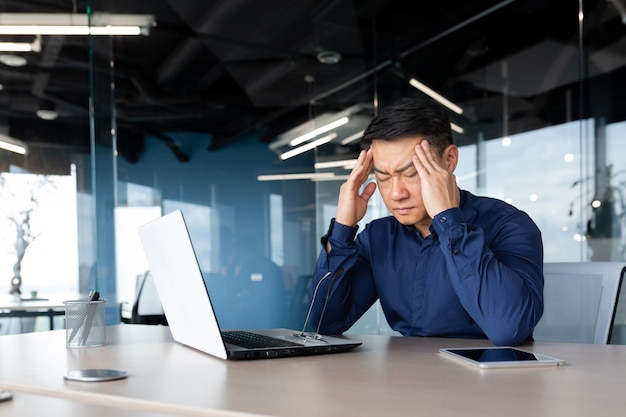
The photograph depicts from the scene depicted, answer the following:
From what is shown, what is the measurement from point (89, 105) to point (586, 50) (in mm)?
→ 3409

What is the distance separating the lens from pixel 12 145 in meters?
4.48

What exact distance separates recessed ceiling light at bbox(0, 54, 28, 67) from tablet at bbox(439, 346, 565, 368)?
4.13 metres

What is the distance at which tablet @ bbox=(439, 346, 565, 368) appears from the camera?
4.06 ft

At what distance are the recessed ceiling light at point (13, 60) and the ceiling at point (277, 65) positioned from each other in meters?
0.03

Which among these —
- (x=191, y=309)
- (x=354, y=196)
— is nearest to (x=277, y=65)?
(x=354, y=196)

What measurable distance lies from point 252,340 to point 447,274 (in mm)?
631

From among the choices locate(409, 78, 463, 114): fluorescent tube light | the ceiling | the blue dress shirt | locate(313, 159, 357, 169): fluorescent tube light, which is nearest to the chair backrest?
the blue dress shirt

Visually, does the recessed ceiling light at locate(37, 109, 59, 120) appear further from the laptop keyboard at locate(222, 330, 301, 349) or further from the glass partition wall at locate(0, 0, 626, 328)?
the laptop keyboard at locate(222, 330, 301, 349)

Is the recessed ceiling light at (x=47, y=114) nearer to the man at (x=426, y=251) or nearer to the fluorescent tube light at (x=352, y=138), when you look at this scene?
the fluorescent tube light at (x=352, y=138)

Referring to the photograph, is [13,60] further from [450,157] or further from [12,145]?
[450,157]

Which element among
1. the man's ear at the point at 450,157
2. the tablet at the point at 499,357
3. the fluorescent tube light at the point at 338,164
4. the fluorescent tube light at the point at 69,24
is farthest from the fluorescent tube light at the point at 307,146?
the tablet at the point at 499,357

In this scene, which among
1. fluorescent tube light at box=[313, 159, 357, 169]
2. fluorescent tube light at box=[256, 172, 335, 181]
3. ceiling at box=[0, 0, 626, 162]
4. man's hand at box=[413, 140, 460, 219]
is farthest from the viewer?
fluorescent tube light at box=[256, 172, 335, 181]

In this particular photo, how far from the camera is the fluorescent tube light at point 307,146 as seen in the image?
481cm

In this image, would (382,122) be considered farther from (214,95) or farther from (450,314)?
(214,95)
